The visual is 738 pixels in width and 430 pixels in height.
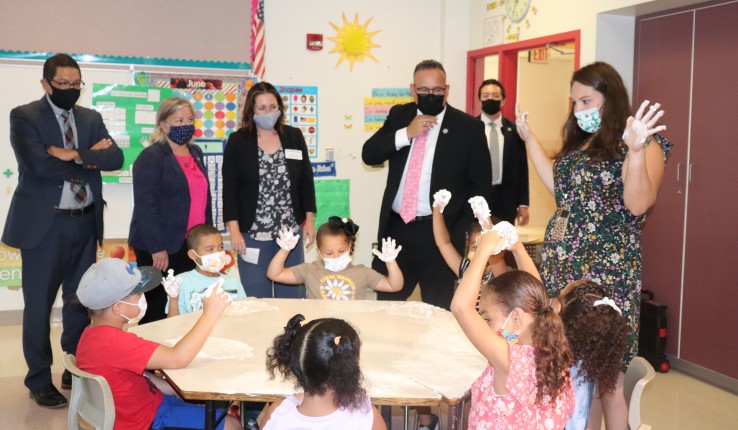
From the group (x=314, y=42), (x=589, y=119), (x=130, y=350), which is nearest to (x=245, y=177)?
(x=130, y=350)

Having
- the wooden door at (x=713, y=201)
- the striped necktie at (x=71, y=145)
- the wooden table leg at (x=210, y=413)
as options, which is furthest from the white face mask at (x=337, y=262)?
the wooden door at (x=713, y=201)

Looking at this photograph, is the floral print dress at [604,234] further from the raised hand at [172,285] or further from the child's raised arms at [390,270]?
the raised hand at [172,285]

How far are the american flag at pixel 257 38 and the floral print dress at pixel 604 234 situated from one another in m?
3.52

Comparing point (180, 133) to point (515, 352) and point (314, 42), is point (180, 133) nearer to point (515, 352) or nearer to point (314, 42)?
point (314, 42)

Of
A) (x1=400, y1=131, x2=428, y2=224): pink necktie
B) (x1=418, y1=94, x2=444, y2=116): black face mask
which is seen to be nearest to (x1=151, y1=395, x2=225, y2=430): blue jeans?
(x1=400, y1=131, x2=428, y2=224): pink necktie

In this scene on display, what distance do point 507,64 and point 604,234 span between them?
11.2 ft

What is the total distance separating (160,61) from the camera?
552 centimetres

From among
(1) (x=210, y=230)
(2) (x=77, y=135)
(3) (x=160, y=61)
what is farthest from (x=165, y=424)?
(3) (x=160, y=61)

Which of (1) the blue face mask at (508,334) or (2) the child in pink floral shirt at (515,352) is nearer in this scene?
(2) the child in pink floral shirt at (515,352)

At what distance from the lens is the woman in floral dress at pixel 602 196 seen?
2.67 m

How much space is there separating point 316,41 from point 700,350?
11.8ft

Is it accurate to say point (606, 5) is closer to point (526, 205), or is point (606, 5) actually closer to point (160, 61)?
point (526, 205)

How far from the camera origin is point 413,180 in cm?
365

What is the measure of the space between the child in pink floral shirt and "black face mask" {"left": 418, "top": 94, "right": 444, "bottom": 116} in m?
1.60
